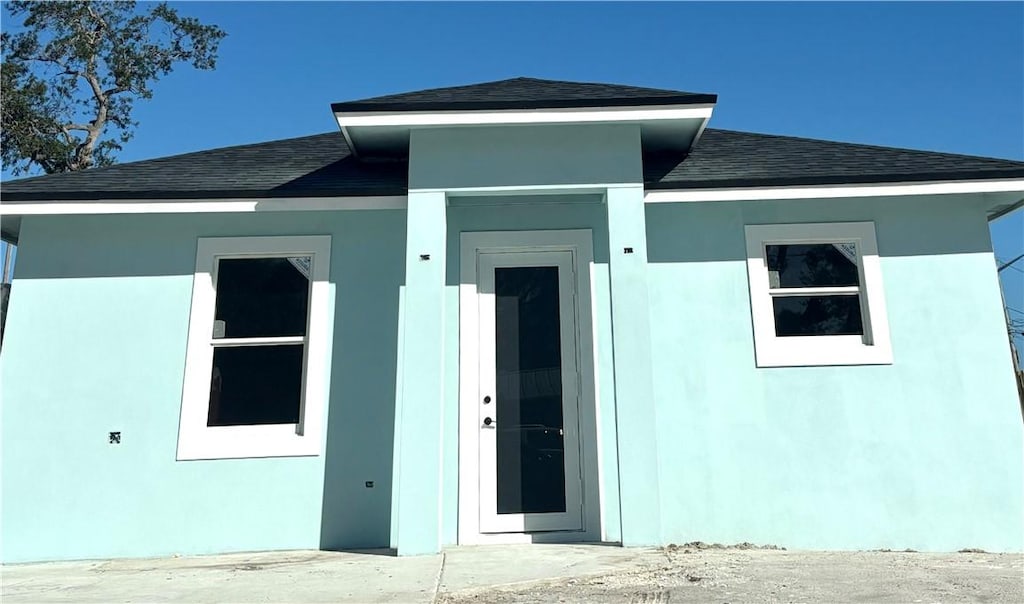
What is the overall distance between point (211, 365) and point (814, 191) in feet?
20.5

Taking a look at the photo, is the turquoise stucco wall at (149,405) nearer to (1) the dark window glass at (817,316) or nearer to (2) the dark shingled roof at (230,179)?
(2) the dark shingled roof at (230,179)

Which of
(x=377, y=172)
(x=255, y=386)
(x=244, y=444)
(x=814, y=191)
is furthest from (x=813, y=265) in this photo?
(x=244, y=444)

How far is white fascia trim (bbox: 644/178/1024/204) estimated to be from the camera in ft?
21.2

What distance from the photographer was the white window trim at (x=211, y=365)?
6293 mm

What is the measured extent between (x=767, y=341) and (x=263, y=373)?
16.6 feet

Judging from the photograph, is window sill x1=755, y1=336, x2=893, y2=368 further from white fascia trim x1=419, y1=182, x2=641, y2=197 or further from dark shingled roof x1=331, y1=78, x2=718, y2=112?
dark shingled roof x1=331, y1=78, x2=718, y2=112

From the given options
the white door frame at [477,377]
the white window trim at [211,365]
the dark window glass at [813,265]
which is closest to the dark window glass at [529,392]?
the white door frame at [477,377]

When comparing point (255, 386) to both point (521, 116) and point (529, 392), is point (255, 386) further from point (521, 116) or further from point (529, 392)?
point (521, 116)

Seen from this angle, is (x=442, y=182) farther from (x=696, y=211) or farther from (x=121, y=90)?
(x=121, y=90)

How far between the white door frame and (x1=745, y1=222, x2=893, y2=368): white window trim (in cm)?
168

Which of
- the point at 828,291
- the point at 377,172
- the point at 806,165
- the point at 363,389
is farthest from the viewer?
the point at 377,172

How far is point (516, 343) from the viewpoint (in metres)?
6.54

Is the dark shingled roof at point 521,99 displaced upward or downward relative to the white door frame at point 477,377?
upward

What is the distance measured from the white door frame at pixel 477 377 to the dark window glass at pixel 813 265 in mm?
1957
